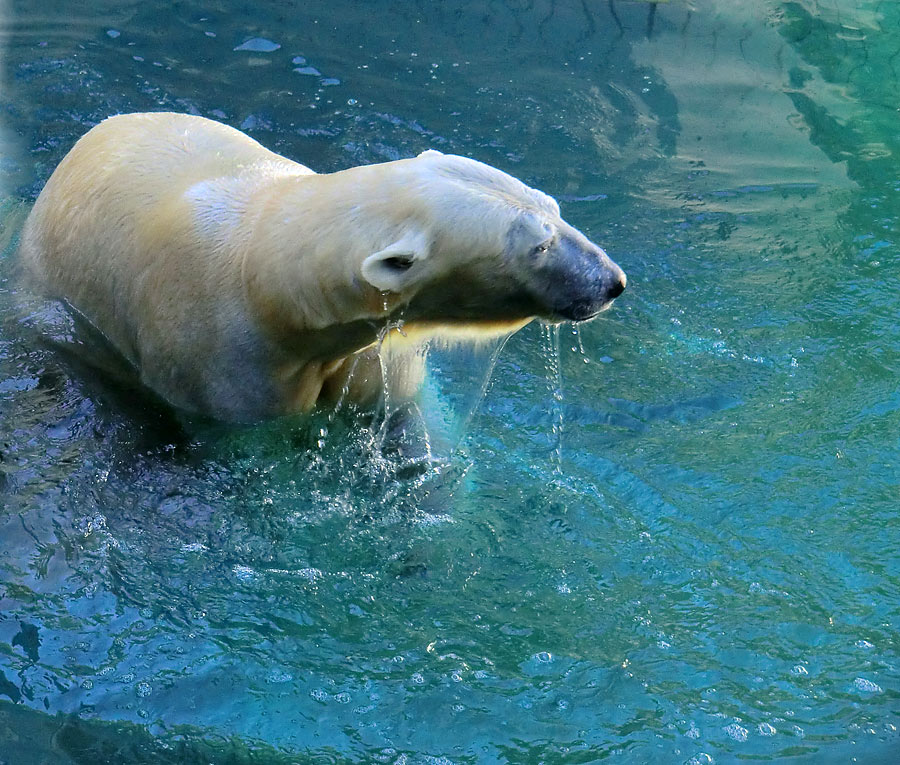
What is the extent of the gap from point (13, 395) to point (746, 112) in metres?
4.79

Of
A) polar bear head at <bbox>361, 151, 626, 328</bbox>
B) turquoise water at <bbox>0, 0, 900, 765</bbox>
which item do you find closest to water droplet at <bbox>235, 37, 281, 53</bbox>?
turquoise water at <bbox>0, 0, 900, 765</bbox>

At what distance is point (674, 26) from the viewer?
7.44 m

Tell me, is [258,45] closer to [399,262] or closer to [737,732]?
[399,262]

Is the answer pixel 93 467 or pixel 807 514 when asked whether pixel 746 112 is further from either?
pixel 93 467

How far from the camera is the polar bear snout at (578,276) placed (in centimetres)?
314

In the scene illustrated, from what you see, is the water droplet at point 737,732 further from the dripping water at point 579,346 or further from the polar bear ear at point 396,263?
the dripping water at point 579,346

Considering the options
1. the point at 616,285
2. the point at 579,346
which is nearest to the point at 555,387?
the point at 579,346

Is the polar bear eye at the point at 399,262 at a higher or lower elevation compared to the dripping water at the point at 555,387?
higher

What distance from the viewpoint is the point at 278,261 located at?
330cm

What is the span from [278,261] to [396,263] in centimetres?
45

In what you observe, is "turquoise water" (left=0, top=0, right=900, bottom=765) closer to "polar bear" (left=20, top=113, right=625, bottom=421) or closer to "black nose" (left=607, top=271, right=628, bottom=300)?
"polar bear" (left=20, top=113, right=625, bottom=421)

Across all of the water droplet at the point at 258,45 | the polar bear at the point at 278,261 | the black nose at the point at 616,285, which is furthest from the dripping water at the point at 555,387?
the water droplet at the point at 258,45

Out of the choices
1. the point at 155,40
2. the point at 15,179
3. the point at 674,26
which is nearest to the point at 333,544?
the point at 15,179

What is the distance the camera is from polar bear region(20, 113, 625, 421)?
3.09 meters
